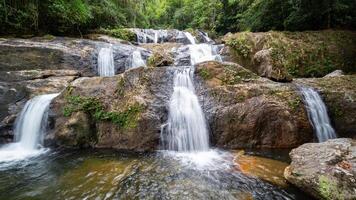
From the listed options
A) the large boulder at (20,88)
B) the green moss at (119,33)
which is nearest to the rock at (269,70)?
the large boulder at (20,88)

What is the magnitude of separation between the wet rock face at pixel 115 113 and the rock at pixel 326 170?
3.12 metres

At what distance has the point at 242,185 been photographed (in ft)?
13.9

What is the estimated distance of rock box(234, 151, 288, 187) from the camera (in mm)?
4485

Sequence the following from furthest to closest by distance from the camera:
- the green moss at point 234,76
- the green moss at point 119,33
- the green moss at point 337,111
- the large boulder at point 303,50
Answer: the green moss at point 119,33, the large boulder at point 303,50, the green moss at point 234,76, the green moss at point 337,111

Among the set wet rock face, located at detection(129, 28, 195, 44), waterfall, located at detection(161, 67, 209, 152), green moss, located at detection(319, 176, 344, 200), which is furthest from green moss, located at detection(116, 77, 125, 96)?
wet rock face, located at detection(129, 28, 195, 44)

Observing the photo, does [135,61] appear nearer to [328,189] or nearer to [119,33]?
[119,33]

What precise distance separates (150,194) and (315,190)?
241cm

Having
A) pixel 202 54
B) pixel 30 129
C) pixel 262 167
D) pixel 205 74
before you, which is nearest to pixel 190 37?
pixel 202 54

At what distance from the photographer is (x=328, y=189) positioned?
3.70 meters

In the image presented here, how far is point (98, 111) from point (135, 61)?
441 centimetres

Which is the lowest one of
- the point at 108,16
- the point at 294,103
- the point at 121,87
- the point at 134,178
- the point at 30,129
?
the point at 134,178

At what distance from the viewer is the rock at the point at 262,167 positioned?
14.7ft

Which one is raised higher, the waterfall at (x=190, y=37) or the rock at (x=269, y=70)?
the waterfall at (x=190, y=37)

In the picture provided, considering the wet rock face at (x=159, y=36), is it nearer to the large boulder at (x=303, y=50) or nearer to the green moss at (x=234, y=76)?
Answer: the large boulder at (x=303, y=50)
